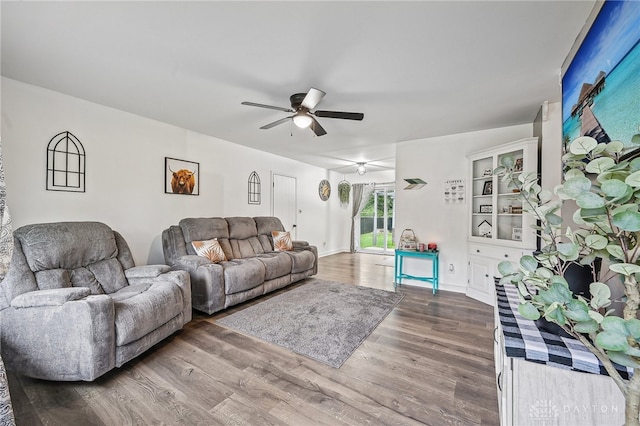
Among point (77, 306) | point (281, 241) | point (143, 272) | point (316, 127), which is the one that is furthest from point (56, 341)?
point (281, 241)

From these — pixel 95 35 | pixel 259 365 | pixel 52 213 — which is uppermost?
pixel 95 35

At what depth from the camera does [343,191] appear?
7.84 m

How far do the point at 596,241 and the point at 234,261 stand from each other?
361 cm

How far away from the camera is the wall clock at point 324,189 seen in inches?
281

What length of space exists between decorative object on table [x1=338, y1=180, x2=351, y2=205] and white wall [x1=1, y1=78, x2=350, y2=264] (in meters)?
3.02

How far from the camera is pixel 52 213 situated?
106 inches

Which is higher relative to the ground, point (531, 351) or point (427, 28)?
point (427, 28)

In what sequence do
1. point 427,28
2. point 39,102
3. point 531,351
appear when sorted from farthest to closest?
point 39,102, point 427,28, point 531,351

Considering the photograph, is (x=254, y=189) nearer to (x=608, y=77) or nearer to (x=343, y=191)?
(x=343, y=191)

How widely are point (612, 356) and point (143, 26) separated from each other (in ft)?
8.86

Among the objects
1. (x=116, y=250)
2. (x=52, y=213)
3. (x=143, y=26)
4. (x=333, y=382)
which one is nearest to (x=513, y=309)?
(x=333, y=382)

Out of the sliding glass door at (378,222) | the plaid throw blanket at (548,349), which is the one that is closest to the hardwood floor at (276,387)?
the plaid throw blanket at (548,349)

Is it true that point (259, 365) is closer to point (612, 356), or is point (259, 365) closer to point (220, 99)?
point (612, 356)

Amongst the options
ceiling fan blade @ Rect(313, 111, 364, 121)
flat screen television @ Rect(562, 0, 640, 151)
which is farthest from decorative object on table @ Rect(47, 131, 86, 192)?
flat screen television @ Rect(562, 0, 640, 151)
